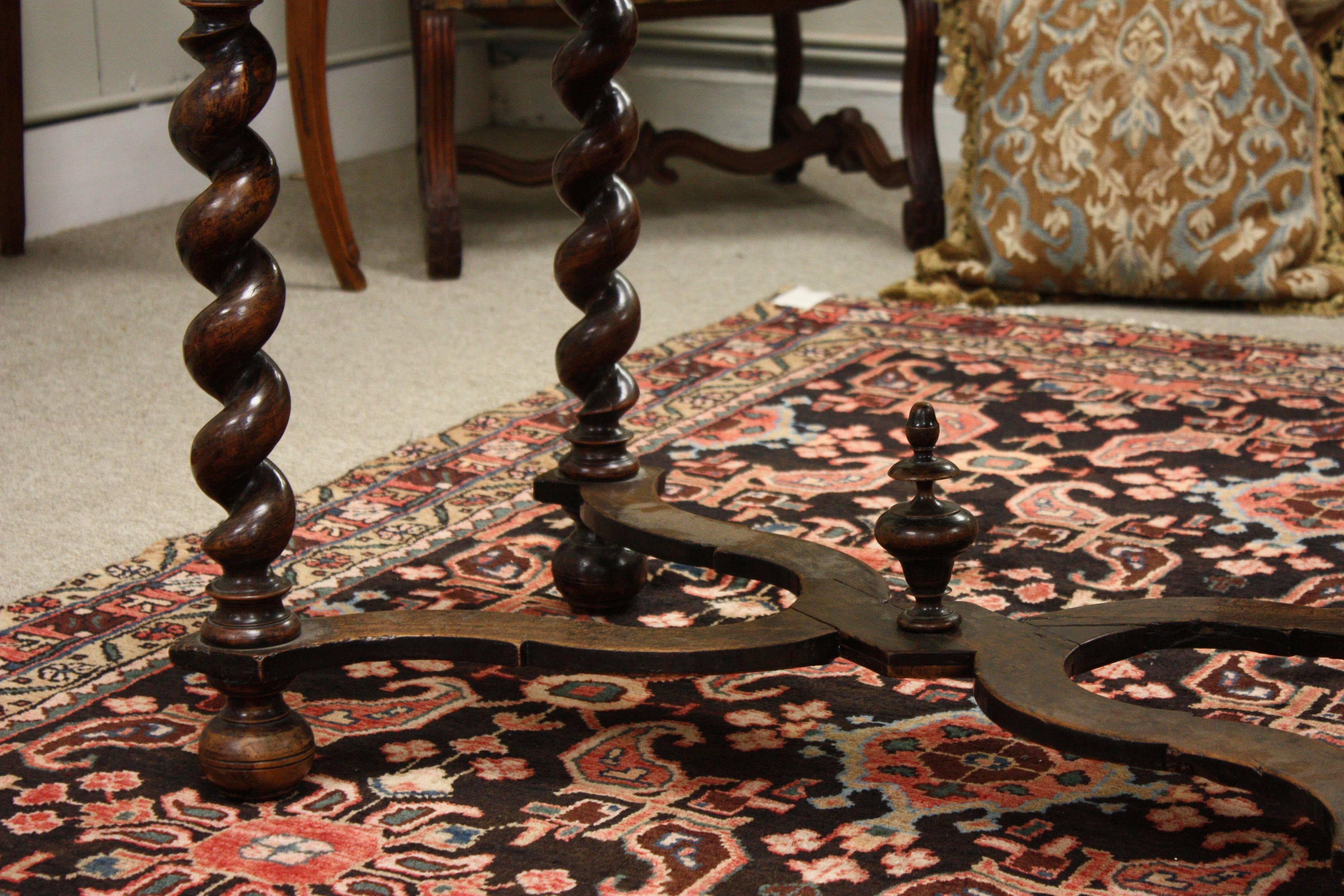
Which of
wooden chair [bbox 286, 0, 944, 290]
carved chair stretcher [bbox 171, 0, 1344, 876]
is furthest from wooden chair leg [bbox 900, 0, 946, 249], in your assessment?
carved chair stretcher [bbox 171, 0, 1344, 876]

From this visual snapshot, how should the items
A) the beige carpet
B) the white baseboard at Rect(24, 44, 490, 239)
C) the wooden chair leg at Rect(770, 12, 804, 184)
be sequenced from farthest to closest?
the wooden chair leg at Rect(770, 12, 804, 184) → the white baseboard at Rect(24, 44, 490, 239) → the beige carpet

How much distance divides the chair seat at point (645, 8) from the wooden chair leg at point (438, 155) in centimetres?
8

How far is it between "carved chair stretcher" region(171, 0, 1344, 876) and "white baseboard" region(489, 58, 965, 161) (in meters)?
2.73

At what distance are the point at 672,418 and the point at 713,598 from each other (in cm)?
53

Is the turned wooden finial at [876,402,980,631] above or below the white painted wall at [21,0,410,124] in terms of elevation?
below

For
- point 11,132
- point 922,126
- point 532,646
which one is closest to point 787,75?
point 922,126

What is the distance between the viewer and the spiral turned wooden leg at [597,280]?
119cm

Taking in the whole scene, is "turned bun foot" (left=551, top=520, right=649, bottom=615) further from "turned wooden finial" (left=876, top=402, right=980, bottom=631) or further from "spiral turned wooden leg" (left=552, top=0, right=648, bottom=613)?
"turned wooden finial" (left=876, top=402, right=980, bottom=631)

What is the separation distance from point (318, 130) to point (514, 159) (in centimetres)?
47

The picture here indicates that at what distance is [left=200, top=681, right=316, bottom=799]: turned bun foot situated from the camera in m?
0.95

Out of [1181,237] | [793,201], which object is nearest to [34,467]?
[1181,237]

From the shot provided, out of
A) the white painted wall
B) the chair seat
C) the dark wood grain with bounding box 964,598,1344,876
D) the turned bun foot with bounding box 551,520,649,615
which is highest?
the chair seat

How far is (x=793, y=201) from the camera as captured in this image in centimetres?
313

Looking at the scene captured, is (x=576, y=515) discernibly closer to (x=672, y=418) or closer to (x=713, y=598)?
(x=713, y=598)
